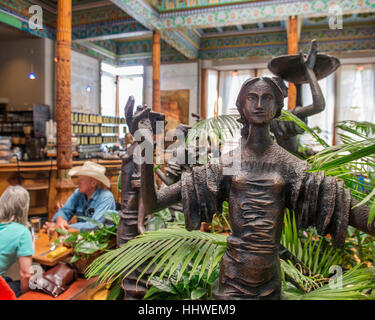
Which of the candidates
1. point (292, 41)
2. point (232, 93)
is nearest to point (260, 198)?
point (232, 93)

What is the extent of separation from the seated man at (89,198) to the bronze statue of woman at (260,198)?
2.02 meters

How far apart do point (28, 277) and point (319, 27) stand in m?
9.69

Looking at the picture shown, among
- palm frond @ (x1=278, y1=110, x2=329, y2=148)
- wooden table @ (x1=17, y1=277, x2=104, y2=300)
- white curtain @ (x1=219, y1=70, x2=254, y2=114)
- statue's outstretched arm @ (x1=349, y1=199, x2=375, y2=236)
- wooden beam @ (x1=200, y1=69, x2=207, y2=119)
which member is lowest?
wooden table @ (x1=17, y1=277, x2=104, y2=300)

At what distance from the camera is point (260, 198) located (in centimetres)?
110

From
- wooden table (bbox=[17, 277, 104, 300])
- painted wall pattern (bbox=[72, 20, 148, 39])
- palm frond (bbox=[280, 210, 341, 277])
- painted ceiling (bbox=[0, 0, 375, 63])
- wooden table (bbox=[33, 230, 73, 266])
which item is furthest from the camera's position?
painted wall pattern (bbox=[72, 20, 148, 39])

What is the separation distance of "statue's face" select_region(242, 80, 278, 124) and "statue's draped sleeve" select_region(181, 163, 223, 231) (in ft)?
0.78

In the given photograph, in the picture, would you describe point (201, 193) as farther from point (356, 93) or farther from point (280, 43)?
point (356, 93)

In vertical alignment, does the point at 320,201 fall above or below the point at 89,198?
above

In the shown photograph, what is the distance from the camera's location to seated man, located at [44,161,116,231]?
3.03 meters

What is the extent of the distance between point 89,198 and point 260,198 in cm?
246

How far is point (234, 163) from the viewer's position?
1.16m

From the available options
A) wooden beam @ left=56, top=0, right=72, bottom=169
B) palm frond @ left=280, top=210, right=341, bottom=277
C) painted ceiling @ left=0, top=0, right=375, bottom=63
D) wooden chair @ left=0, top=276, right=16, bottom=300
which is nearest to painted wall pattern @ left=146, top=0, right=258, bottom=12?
painted ceiling @ left=0, top=0, right=375, bottom=63

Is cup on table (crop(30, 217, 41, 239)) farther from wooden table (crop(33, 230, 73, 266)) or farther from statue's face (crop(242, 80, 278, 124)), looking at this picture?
statue's face (crop(242, 80, 278, 124))
